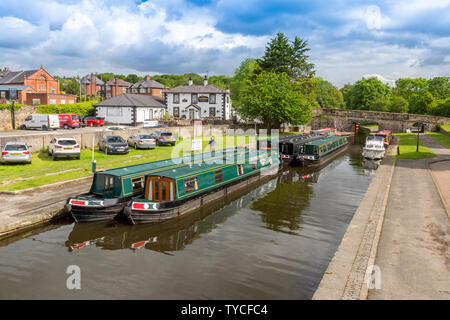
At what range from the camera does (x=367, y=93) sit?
102 metres

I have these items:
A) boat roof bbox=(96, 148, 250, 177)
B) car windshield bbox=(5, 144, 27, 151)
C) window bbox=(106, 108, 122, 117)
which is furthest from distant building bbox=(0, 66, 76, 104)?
boat roof bbox=(96, 148, 250, 177)

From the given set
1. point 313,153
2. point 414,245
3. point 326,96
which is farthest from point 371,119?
point 414,245

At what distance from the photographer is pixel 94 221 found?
16375 mm

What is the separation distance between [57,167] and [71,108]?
37861 millimetres

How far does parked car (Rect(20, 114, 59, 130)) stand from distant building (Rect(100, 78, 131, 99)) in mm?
51206

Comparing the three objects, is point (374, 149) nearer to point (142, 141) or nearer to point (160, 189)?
point (142, 141)

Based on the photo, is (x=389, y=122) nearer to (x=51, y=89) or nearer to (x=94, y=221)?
(x=94, y=221)

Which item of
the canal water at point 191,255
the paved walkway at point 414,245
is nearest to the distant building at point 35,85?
the canal water at point 191,255

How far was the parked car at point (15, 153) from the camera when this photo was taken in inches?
930

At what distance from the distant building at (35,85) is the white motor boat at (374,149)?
57.9 metres

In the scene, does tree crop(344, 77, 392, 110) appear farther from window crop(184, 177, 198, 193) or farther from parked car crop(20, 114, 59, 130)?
window crop(184, 177, 198, 193)

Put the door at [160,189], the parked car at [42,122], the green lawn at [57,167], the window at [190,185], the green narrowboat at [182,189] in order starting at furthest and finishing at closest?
the parked car at [42,122] < the green lawn at [57,167] < the window at [190,185] < the door at [160,189] < the green narrowboat at [182,189]

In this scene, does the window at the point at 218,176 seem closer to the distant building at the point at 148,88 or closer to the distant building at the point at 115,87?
the distant building at the point at 148,88
